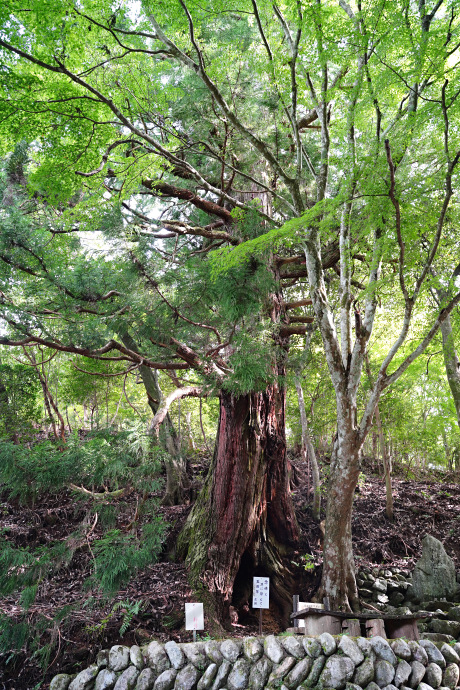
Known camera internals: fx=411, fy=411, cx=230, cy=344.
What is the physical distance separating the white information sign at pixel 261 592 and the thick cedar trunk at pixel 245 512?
0.63 meters

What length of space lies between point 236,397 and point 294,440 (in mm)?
5690

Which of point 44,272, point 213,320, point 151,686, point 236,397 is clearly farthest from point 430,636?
point 44,272

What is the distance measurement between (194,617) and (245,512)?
146 cm

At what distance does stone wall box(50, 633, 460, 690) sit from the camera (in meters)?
2.89

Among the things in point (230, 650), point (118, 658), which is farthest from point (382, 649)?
point (118, 658)

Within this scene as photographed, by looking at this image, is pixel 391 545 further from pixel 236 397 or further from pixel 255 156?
pixel 255 156

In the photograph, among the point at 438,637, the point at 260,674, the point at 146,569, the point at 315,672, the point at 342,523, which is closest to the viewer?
the point at 315,672

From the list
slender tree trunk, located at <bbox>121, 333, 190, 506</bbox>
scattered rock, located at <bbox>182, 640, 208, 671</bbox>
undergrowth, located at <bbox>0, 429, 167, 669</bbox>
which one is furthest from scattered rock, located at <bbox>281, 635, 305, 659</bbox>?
slender tree trunk, located at <bbox>121, 333, 190, 506</bbox>

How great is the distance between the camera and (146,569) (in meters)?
4.75

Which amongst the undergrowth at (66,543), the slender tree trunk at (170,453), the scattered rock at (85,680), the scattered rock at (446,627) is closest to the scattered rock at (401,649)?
the scattered rock at (446,627)

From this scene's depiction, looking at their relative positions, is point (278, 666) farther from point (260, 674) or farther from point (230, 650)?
point (230, 650)

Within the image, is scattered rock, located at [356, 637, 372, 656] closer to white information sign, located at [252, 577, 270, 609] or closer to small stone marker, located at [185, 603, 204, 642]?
white information sign, located at [252, 577, 270, 609]

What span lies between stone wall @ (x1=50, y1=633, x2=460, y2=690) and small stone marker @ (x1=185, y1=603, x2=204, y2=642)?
19 cm

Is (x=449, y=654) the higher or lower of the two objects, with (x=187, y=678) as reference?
higher
